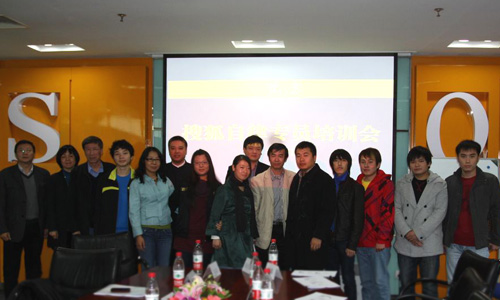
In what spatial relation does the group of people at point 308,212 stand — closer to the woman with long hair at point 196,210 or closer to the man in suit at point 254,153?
the woman with long hair at point 196,210

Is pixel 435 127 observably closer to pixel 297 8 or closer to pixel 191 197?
pixel 297 8

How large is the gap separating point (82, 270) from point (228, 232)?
144 cm

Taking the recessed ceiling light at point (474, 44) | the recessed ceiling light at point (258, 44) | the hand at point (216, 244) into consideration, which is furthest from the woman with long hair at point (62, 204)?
the recessed ceiling light at point (474, 44)

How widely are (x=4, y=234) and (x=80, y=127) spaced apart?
183cm

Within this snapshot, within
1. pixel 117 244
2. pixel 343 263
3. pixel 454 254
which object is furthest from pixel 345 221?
pixel 117 244

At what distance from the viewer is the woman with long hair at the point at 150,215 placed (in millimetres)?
4805

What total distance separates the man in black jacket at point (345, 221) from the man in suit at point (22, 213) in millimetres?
3084

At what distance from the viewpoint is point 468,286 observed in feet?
9.16

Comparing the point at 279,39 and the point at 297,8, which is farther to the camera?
the point at 279,39

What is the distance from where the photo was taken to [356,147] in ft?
21.6

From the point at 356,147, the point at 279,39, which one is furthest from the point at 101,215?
the point at 356,147

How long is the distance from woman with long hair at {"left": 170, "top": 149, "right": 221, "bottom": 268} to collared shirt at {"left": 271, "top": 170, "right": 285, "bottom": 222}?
0.54 m

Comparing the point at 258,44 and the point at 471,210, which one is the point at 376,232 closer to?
the point at 471,210

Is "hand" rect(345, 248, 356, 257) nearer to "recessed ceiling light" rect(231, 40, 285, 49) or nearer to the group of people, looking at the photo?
the group of people
